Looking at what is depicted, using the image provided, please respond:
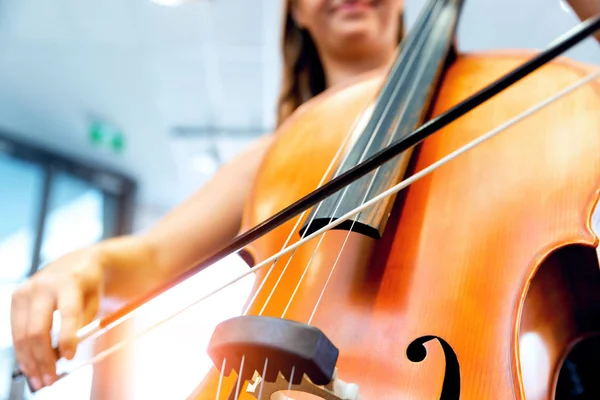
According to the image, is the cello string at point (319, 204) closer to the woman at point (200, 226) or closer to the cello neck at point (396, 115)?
the cello neck at point (396, 115)

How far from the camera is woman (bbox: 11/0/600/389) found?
17.6 inches

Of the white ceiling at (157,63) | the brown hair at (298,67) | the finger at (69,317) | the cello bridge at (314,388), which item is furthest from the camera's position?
the white ceiling at (157,63)

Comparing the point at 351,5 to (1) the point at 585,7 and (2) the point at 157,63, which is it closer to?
(1) the point at 585,7

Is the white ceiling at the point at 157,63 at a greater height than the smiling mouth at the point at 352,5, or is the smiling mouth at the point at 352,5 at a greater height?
the white ceiling at the point at 157,63

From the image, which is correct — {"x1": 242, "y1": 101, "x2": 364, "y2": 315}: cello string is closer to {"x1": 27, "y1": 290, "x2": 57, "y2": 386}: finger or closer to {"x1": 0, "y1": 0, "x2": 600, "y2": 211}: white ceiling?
{"x1": 27, "y1": 290, "x2": 57, "y2": 386}: finger

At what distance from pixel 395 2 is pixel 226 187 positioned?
39 centimetres

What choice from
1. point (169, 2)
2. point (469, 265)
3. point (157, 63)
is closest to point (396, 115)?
point (469, 265)

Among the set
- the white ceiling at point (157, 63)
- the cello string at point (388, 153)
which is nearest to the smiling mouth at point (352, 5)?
the cello string at point (388, 153)

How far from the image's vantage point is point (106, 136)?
3312 mm

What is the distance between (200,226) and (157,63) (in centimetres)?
217

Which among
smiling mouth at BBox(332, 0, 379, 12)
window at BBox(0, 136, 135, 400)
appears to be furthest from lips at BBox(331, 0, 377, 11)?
window at BBox(0, 136, 135, 400)

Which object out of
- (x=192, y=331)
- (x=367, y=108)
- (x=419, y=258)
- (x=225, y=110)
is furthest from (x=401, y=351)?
(x=225, y=110)

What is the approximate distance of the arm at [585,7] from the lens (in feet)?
1.81

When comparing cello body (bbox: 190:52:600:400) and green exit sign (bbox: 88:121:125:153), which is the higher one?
green exit sign (bbox: 88:121:125:153)
